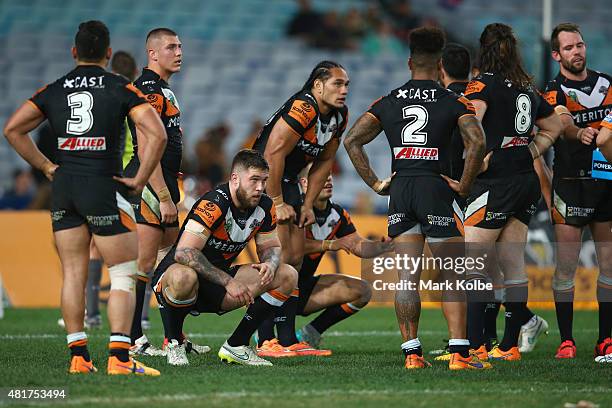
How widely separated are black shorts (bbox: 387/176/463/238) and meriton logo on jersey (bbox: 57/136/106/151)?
208 cm

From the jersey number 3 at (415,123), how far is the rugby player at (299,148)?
4.34ft

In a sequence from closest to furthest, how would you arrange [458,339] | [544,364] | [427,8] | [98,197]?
[98,197], [458,339], [544,364], [427,8]

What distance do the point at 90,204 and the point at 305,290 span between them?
3104mm

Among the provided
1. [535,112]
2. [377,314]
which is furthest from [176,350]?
[377,314]

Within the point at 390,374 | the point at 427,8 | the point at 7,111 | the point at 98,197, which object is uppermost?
the point at 427,8

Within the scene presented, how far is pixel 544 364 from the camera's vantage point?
7.88m

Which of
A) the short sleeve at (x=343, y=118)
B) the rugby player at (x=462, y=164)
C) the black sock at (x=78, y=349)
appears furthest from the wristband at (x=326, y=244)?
the black sock at (x=78, y=349)

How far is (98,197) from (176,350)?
4.71 feet

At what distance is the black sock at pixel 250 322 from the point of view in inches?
297

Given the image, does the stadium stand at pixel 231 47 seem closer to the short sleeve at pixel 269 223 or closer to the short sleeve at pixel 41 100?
the short sleeve at pixel 269 223

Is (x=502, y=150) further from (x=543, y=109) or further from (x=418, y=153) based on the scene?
(x=418, y=153)

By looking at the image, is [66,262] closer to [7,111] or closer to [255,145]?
[255,145]

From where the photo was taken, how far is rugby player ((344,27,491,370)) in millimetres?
7133

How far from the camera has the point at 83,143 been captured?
659cm
